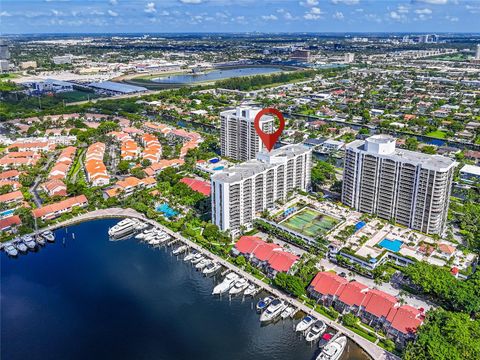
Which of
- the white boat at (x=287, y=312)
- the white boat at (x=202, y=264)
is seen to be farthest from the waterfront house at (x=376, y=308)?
the white boat at (x=202, y=264)

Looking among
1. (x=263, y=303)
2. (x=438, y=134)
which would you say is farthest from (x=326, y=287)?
(x=438, y=134)

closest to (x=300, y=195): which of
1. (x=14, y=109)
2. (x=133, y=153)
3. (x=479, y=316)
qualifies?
(x=479, y=316)

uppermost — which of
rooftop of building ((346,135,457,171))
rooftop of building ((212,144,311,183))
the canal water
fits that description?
rooftop of building ((346,135,457,171))

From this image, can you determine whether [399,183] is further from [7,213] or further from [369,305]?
[7,213]

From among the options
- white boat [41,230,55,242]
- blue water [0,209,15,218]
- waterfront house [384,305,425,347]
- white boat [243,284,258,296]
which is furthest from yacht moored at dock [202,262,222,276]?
blue water [0,209,15,218]

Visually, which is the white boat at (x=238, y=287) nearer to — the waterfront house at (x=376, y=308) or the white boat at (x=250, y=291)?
the white boat at (x=250, y=291)

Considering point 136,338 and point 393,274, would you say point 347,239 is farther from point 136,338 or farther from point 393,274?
point 136,338

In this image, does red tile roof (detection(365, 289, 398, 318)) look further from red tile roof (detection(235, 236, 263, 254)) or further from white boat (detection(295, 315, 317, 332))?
red tile roof (detection(235, 236, 263, 254))
